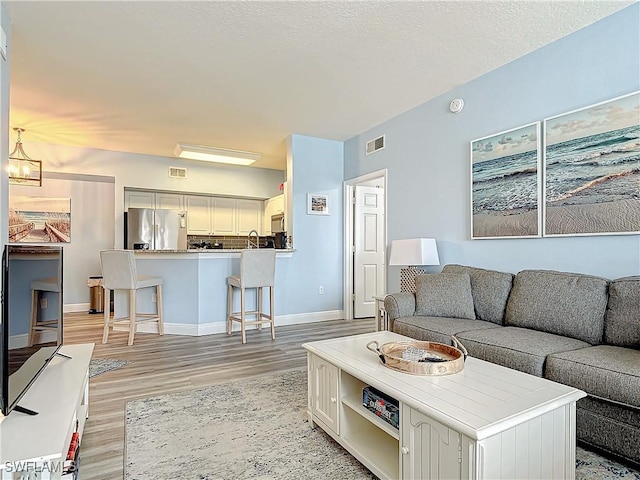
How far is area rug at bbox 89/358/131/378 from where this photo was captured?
120 inches

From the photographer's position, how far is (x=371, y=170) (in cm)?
475

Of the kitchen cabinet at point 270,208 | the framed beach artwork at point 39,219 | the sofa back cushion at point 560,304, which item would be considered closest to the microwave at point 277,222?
the kitchen cabinet at point 270,208

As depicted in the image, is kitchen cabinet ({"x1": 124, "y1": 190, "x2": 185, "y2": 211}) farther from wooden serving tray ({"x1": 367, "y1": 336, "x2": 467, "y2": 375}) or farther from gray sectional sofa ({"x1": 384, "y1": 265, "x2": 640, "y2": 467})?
wooden serving tray ({"x1": 367, "y1": 336, "x2": 467, "y2": 375})

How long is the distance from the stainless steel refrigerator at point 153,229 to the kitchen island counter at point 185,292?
1.29 meters

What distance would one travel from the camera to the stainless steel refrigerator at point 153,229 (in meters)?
5.69

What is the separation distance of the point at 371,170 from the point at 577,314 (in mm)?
2962

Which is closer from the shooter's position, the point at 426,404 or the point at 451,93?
the point at 426,404

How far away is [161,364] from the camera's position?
3.29m

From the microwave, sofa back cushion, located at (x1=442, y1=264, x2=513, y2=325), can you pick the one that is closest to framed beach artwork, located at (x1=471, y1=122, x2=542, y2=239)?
sofa back cushion, located at (x1=442, y1=264, x2=513, y2=325)

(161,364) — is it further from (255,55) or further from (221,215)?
(221,215)

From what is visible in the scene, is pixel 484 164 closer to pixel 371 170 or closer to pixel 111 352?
pixel 371 170

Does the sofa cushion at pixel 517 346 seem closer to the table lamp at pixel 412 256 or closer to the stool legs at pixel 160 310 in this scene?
the table lamp at pixel 412 256

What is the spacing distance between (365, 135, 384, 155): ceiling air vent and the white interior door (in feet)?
2.17

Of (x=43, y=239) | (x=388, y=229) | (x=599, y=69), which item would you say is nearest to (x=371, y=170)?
(x=388, y=229)
